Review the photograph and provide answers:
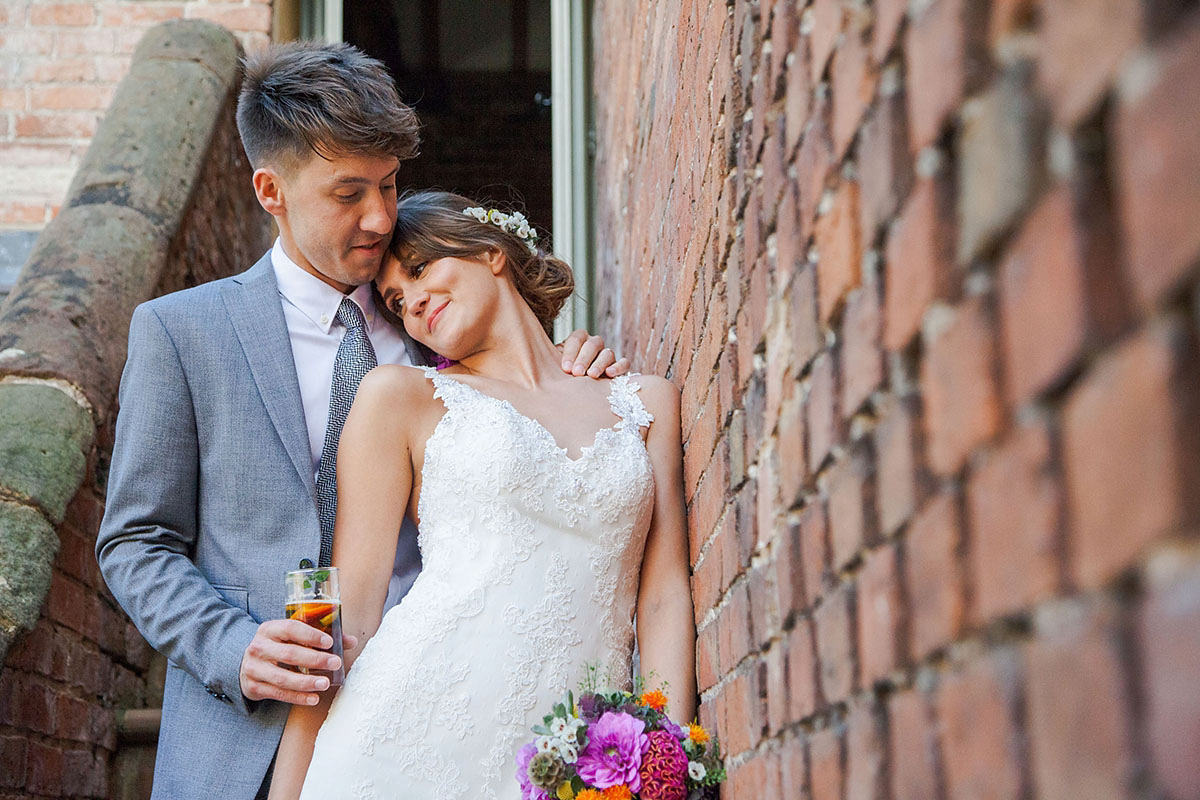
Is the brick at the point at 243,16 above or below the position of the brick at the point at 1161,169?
above

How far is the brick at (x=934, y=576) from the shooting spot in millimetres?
750

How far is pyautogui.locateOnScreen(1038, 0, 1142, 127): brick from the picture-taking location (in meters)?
0.53

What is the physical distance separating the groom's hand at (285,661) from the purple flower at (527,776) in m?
0.40

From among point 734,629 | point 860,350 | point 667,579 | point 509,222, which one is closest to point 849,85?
point 860,350

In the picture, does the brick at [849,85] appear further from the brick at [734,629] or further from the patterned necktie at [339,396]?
the patterned necktie at [339,396]

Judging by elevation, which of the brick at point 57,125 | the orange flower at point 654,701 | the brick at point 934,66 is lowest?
the orange flower at point 654,701

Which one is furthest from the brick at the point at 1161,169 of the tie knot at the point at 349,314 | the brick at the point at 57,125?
the brick at the point at 57,125

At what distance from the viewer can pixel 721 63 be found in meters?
1.83

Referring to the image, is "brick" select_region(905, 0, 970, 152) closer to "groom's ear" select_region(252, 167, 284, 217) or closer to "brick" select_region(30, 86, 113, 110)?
"groom's ear" select_region(252, 167, 284, 217)

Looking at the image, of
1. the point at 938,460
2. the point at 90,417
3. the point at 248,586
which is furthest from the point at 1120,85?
the point at 90,417

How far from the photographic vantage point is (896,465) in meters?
0.87

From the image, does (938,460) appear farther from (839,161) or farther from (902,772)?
(839,161)

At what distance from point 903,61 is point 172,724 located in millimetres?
1980

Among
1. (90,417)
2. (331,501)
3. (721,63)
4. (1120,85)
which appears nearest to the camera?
(1120,85)
